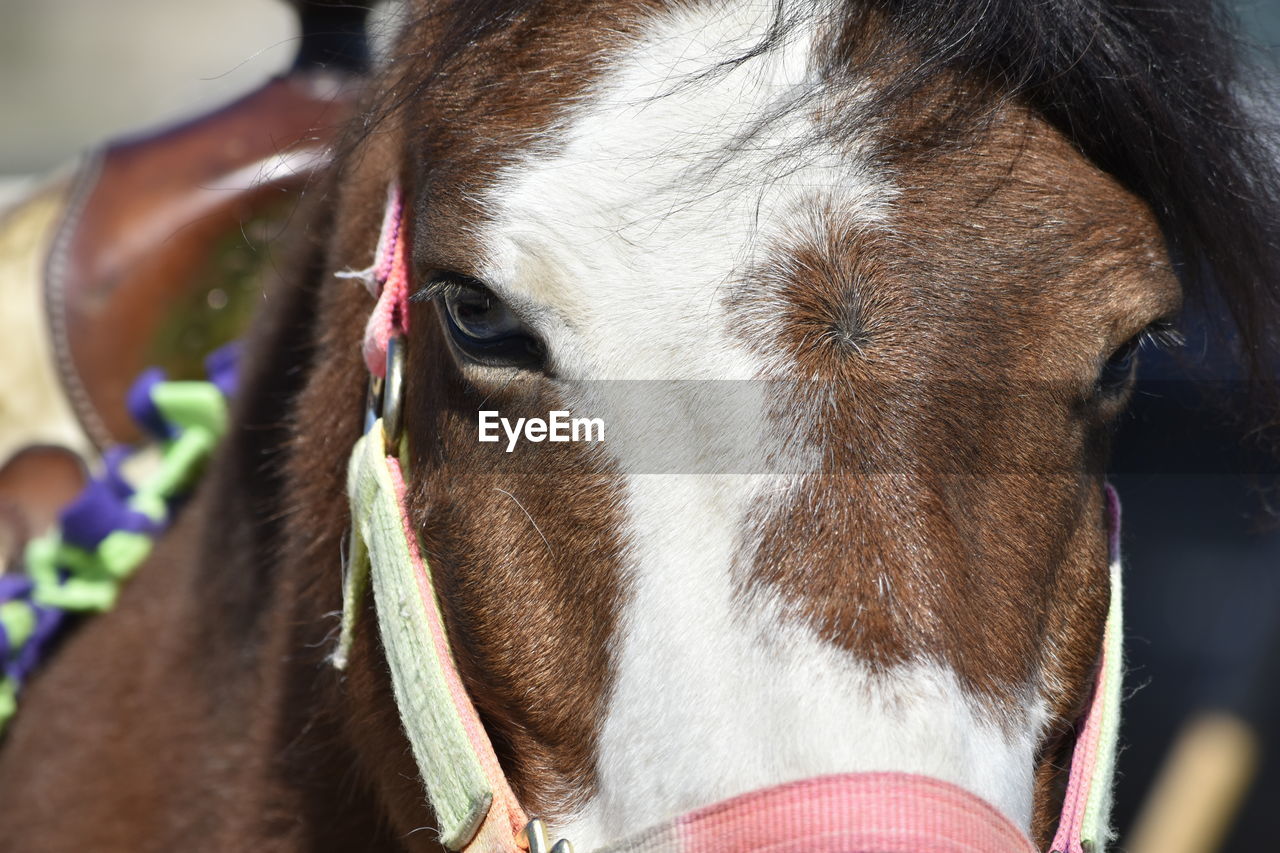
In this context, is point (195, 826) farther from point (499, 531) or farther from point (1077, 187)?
point (1077, 187)

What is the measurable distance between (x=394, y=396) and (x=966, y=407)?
570 millimetres

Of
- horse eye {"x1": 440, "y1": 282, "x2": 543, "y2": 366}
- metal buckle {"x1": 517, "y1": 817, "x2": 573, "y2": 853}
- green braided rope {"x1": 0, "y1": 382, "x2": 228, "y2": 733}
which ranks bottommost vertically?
green braided rope {"x1": 0, "y1": 382, "x2": 228, "y2": 733}

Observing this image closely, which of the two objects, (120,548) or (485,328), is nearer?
(485,328)

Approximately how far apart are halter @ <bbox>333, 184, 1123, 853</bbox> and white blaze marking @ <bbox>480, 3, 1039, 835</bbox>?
0.08 ft

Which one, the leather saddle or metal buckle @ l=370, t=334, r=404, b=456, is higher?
metal buckle @ l=370, t=334, r=404, b=456

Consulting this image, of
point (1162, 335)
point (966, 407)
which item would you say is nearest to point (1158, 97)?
point (1162, 335)

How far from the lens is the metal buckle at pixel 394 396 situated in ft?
4.16

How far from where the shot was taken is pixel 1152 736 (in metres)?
2.62

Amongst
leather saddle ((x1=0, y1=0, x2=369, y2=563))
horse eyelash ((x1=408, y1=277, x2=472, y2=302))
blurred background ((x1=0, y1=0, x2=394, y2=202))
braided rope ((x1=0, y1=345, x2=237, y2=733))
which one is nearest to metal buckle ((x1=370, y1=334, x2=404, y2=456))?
horse eyelash ((x1=408, y1=277, x2=472, y2=302))

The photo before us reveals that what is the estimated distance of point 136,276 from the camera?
2.18 m

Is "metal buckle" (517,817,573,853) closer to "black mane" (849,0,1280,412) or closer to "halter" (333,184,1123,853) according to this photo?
"halter" (333,184,1123,853)

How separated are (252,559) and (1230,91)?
1.28 meters

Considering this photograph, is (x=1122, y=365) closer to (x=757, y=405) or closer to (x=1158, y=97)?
(x=1158, y=97)

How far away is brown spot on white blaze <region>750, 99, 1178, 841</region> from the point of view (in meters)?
0.95
